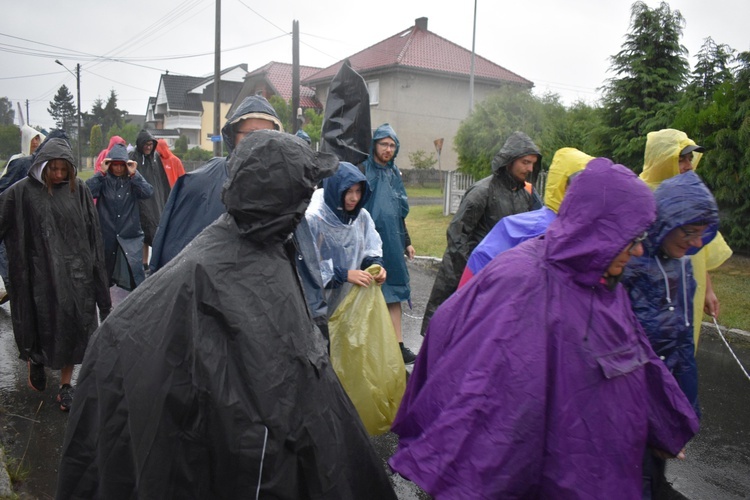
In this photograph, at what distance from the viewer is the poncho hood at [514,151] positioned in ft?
17.7

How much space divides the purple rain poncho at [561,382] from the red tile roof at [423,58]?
35.6 meters

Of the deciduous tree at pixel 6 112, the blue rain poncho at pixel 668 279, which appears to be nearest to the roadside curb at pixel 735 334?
the blue rain poncho at pixel 668 279

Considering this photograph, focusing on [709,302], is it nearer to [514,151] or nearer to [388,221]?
[514,151]

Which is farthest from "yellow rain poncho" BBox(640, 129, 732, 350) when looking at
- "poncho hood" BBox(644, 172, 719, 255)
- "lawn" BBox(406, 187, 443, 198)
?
"lawn" BBox(406, 187, 443, 198)

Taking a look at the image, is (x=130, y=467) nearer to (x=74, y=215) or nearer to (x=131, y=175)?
(x=74, y=215)

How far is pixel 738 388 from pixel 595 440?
4.11m

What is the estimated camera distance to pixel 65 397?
5039 millimetres

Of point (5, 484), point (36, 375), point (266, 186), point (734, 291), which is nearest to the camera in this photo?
point (266, 186)

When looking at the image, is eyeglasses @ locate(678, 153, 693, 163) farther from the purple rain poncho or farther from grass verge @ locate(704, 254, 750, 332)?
grass verge @ locate(704, 254, 750, 332)

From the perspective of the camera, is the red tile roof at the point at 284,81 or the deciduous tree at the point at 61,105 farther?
the deciduous tree at the point at 61,105

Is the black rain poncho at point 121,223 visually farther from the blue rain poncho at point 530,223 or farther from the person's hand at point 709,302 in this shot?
the person's hand at point 709,302

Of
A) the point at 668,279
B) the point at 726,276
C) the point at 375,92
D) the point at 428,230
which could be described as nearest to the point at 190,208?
the point at 668,279

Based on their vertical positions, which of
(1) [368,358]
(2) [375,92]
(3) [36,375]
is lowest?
(3) [36,375]

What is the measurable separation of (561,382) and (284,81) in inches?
1954
